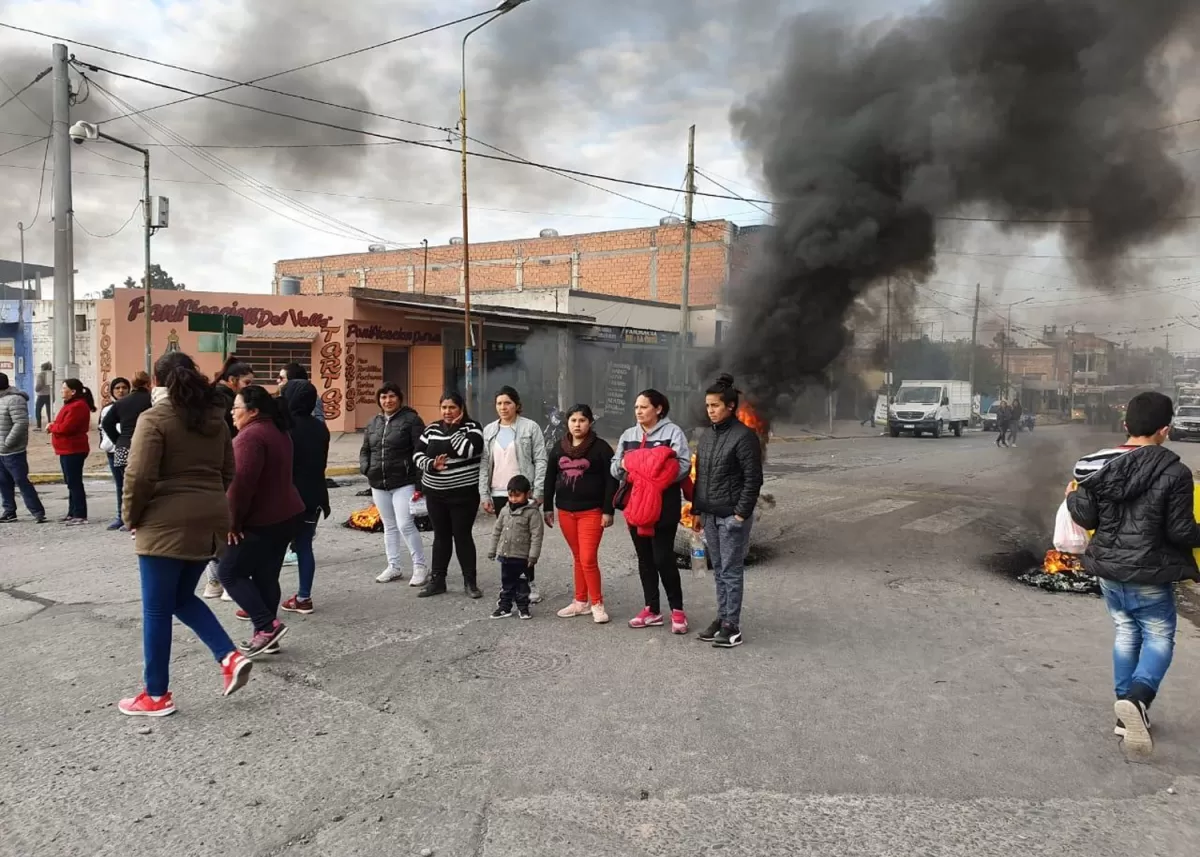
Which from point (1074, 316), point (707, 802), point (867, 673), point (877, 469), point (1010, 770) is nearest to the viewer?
point (707, 802)

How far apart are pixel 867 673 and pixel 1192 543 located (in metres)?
1.67

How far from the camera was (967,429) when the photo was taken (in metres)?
37.6

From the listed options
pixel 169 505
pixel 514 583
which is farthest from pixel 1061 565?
pixel 169 505

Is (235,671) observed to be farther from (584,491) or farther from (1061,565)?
(1061,565)

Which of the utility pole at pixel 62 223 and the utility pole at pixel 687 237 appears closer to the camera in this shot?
the utility pole at pixel 62 223

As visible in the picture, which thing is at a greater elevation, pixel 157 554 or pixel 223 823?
pixel 157 554

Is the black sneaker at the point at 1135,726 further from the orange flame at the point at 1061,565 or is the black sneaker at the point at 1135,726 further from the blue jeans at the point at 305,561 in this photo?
the blue jeans at the point at 305,561

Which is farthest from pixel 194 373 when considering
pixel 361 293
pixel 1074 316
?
pixel 361 293

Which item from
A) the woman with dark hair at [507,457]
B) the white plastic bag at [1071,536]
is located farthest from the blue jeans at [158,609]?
the white plastic bag at [1071,536]

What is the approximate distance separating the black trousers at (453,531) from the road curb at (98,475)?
5385mm

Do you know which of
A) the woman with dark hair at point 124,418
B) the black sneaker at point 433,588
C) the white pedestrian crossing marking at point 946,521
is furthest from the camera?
the white pedestrian crossing marking at point 946,521

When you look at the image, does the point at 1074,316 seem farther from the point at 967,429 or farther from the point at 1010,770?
the point at 967,429

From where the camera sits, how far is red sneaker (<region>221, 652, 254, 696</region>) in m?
3.73

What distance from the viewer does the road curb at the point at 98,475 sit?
1173 cm
